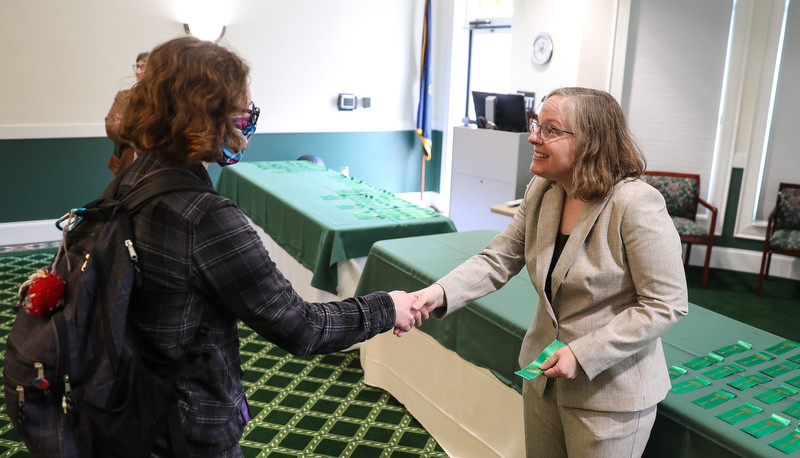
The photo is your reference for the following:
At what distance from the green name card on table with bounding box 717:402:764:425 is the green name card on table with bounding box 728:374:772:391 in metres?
0.12

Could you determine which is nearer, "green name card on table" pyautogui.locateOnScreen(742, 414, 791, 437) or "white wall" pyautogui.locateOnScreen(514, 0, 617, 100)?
"green name card on table" pyautogui.locateOnScreen(742, 414, 791, 437)

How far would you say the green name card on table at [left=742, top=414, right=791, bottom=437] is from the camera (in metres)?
1.50

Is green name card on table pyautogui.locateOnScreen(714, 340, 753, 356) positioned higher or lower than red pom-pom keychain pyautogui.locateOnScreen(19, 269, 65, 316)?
lower

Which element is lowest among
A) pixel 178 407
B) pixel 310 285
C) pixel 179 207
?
pixel 310 285

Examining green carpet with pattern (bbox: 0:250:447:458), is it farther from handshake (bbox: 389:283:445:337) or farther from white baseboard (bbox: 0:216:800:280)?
white baseboard (bbox: 0:216:800:280)

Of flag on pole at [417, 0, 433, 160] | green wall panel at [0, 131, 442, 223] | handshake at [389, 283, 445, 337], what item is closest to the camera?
handshake at [389, 283, 445, 337]

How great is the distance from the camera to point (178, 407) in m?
1.22

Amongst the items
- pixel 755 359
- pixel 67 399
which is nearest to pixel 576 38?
pixel 755 359

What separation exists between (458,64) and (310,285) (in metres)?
4.56

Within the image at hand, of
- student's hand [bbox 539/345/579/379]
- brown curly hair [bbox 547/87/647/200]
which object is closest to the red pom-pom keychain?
student's hand [bbox 539/345/579/379]

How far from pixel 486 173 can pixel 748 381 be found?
3.79 meters

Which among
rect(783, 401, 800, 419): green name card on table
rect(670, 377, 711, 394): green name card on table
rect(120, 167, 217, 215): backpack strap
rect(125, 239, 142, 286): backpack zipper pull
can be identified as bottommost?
rect(783, 401, 800, 419): green name card on table

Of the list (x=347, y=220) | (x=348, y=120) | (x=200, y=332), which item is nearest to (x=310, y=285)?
(x=347, y=220)

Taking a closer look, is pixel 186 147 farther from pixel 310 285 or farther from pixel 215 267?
pixel 310 285
